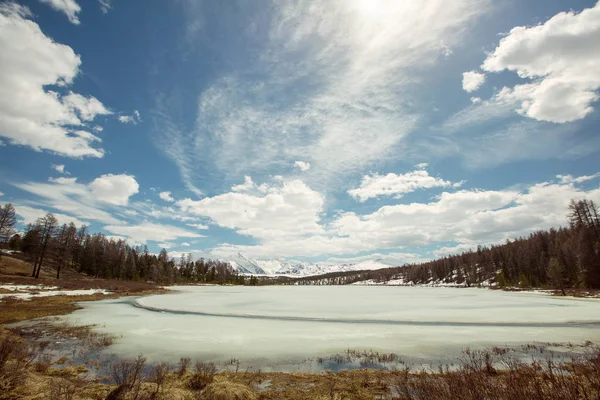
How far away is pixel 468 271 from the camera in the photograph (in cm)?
15725

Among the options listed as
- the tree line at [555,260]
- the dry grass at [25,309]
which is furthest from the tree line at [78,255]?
the tree line at [555,260]

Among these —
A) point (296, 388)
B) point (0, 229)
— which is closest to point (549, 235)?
point (296, 388)

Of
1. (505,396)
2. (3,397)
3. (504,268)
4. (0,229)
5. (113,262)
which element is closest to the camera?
(505,396)

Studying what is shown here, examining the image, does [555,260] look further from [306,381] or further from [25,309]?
[25,309]

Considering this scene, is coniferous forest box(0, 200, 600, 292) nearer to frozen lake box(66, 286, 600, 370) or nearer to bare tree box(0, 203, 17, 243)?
bare tree box(0, 203, 17, 243)

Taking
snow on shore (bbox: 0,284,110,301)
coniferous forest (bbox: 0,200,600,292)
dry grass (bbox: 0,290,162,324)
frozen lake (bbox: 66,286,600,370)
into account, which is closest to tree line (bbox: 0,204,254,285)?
coniferous forest (bbox: 0,200,600,292)

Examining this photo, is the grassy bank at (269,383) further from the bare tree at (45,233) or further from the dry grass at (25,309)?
the bare tree at (45,233)

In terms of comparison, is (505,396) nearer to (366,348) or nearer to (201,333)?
(366,348)

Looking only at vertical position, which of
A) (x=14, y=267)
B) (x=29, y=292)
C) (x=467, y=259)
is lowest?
(x=29, y=292)

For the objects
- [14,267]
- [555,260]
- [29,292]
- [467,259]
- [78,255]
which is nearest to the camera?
[29,292]

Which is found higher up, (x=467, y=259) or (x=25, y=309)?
(x=467, y=259)

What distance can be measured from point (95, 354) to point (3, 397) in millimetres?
6599

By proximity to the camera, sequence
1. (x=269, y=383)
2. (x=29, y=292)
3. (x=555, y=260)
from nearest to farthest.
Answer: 1. (x=269, y=383)
2. (x=29, y=292)
3. (x=555, y=260)

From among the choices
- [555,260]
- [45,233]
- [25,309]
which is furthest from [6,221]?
[555,260]
